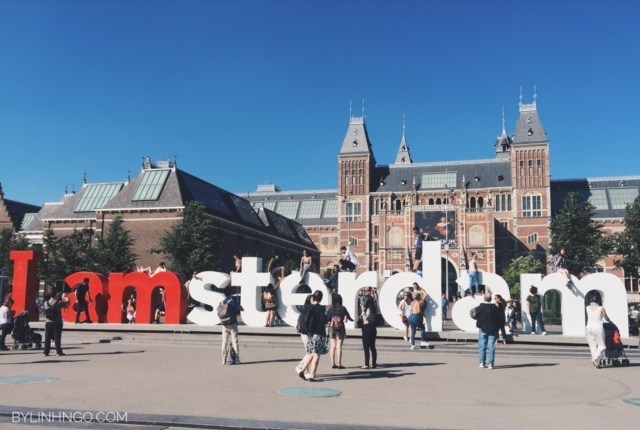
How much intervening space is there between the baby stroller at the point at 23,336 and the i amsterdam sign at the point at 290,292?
442 cm

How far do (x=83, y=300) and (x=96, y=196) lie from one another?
37.2 meters

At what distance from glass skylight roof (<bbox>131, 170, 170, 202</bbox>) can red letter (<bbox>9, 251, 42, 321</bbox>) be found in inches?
1087

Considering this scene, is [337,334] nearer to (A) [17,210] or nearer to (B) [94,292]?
(B) [94,292]

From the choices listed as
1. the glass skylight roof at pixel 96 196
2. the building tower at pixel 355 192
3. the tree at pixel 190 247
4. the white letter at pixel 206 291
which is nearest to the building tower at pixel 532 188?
the building tower at pixel 355 192

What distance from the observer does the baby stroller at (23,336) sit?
14773 mm

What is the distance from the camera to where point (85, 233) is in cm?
4166

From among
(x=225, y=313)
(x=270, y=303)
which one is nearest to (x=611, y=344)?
(x=225, y=313)

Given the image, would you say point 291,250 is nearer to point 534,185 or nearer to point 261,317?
point 534,185

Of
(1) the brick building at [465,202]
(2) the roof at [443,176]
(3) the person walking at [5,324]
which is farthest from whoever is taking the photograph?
(2) the roof at [443,176]

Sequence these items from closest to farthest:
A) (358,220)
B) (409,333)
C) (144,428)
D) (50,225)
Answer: (144,428), (409,333), (50,225), (358,220)

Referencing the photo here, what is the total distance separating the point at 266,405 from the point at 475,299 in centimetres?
1042

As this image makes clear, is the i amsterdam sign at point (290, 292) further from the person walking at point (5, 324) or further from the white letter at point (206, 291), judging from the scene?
the person walking at point (5, 324)

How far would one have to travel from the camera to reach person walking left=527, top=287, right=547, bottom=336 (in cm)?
1647

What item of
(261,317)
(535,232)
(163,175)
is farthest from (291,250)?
(261,317)
